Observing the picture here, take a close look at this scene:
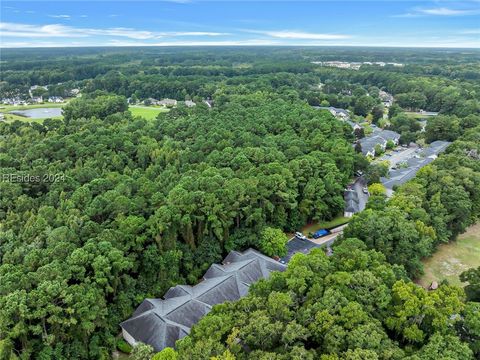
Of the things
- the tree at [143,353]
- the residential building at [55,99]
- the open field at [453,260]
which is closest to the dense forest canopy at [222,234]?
the open field at [453,260]

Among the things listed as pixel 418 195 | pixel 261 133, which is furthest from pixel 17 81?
pixel 418 195

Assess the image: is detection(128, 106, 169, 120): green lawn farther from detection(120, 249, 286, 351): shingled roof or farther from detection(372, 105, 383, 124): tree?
detection(120, 249, 286, 351): shingled roof

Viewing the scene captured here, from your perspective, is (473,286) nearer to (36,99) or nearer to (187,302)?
(187,302)

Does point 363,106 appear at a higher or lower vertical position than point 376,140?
higher

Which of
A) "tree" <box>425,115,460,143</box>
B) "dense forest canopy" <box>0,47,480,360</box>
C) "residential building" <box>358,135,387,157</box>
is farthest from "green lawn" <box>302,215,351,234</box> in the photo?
"tree" <box>425,115,460,143</box>

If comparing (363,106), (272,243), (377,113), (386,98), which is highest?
(363,106)

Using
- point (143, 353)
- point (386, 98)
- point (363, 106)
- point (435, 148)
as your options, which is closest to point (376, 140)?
point (435, 148)
